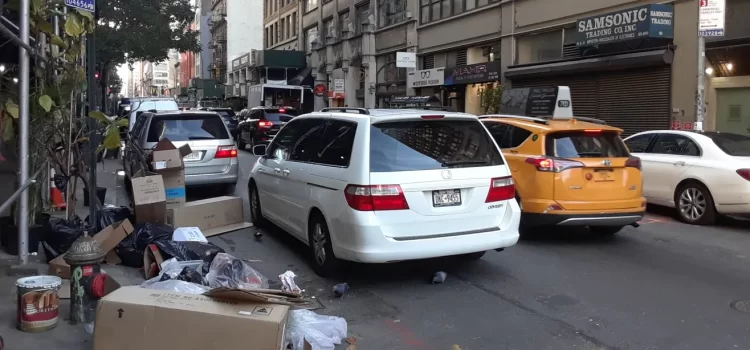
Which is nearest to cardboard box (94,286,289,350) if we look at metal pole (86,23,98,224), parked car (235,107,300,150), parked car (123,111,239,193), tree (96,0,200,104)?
metal pole (86,23,98,224)

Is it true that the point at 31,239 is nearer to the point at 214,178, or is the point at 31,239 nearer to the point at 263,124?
the point at 214,178

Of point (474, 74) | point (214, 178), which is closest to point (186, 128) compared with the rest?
point (214, 178)

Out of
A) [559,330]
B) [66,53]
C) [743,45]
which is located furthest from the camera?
[743,45]

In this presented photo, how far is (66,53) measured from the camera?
7.15m

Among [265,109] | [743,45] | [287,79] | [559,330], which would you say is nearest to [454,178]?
[559,330]

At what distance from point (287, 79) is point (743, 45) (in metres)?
36.4

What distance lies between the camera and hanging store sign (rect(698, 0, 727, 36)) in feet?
43.1

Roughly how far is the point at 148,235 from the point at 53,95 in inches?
68.5

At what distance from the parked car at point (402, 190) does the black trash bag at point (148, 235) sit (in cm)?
149

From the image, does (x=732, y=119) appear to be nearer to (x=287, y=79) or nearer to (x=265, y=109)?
(x=265, y=109)

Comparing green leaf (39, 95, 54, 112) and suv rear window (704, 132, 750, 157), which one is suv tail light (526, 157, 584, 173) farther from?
green leaf (39, 95, 54, 112)

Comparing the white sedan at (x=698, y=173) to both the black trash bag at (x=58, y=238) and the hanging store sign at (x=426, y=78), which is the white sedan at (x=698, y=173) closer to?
the black trash bag at (x=58, y=238)

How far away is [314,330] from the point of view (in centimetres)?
488

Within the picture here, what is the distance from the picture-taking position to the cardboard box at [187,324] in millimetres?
3975
